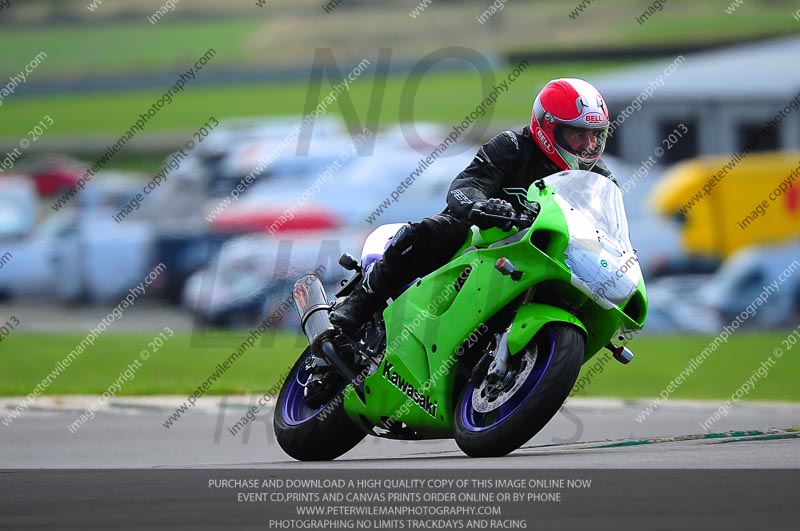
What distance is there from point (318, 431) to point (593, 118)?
2.44 meters

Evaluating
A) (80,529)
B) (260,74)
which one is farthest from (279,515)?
(260,74)

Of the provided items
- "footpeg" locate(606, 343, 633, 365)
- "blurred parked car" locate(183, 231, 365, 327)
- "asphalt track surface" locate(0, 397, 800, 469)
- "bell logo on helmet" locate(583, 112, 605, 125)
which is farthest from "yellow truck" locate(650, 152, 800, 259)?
"footpeg" locate(606, 343, 633, 365)

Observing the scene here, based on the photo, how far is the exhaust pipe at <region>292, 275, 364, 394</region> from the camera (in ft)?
27.0

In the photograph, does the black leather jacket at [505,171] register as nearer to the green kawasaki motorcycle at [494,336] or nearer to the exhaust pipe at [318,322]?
the green kawasaki motorcycle at [494,336]

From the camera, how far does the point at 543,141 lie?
7.96 metres

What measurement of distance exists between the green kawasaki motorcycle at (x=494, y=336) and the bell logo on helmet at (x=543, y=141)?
13.4 inches

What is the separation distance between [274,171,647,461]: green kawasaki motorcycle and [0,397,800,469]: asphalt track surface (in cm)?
22

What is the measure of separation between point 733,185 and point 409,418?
18.9 metres

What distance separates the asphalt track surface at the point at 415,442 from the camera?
23.0 ft

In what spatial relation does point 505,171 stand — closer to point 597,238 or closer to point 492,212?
point 492,212

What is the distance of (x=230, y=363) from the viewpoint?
19.3m

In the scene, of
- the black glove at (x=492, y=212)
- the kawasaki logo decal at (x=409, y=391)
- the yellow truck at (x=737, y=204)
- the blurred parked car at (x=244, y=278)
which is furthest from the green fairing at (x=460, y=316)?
the yellow truck at (x=737, y=204)

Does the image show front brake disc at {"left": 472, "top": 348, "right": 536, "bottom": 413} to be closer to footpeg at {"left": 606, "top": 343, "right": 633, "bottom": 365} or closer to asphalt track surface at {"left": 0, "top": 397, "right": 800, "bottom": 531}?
asphalt track surface at {"left": 0, "top": 397, "right": 800, "bottom": 531}

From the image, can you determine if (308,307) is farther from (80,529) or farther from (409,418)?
(80,529)
